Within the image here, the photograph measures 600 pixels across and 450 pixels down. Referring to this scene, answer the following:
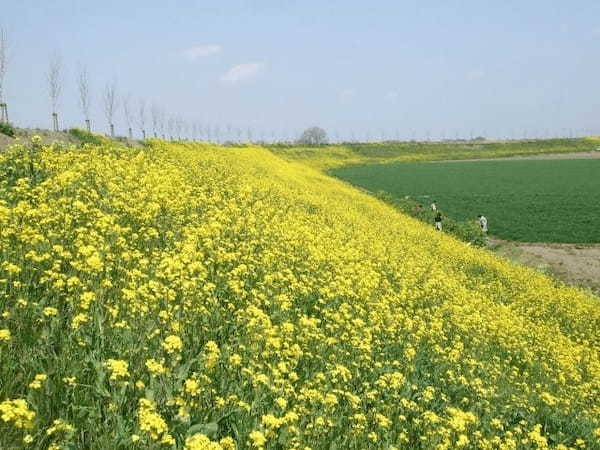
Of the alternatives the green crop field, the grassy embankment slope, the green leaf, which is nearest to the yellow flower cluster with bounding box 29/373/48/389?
the green leaf

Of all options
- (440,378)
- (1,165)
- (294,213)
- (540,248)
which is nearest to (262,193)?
(294,213)

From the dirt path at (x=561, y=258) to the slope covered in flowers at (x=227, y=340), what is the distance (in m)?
11.4

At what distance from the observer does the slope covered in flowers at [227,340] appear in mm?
4414

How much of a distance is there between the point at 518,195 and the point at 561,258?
1170 inches

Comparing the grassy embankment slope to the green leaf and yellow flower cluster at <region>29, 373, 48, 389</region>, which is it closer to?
the green leaf

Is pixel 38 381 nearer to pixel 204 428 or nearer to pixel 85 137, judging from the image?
pixel 204 428

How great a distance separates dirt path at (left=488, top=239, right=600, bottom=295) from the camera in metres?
25.5

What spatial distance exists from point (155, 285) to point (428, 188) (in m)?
62.4

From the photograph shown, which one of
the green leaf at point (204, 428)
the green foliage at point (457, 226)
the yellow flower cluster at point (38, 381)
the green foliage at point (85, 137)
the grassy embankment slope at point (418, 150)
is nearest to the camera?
the yellow flower cluster at point (38, 381)

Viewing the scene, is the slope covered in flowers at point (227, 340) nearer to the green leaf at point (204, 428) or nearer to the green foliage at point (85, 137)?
the green leaf at point (204, 428)

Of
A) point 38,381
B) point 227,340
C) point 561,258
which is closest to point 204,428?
point 38,381

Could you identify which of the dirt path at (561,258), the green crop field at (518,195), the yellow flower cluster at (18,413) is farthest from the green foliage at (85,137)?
the green crop field at (518,195)

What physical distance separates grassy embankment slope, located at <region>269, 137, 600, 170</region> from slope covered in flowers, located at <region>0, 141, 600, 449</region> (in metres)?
96.6

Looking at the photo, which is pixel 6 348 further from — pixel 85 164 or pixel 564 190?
pixel 564 190
